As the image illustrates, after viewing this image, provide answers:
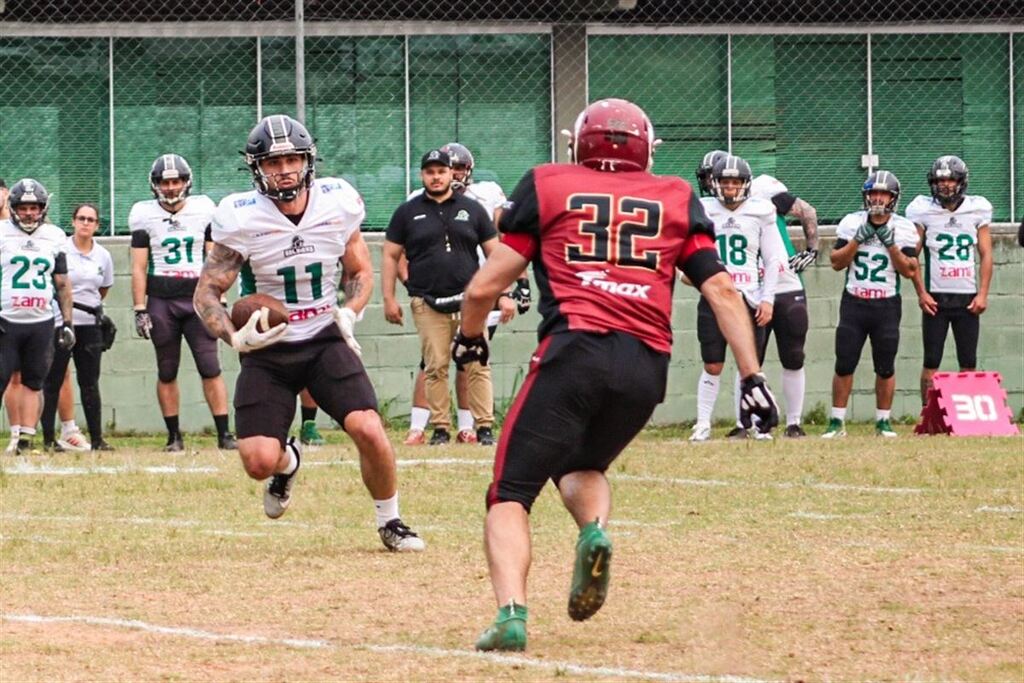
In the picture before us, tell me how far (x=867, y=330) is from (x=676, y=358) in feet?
8.21

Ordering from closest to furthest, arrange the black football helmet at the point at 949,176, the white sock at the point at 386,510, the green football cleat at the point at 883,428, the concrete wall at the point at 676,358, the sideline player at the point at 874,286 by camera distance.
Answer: the white sock at the point at 386,510 → the sideline player at the point at 874,286 → the green football cleat at the point at 883,428 → the black football helmet at the point at 949,176 → the concrete wall at the point at 676,358

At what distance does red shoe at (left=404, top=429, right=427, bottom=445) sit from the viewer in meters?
15.0

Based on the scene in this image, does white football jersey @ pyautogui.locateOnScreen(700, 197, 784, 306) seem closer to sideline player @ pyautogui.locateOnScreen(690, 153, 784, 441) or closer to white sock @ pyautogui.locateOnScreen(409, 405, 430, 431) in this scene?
sideline player @ pyautogui.locateOnScreen(690, 153, 784, 441)

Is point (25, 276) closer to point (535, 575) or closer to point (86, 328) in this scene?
point (86, 328)

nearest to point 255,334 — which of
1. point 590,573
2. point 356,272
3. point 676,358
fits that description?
point 356,272

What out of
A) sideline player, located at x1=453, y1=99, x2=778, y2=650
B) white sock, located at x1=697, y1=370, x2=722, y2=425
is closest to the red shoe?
white sock, located at x1=697, y1=370, x2=722, y2=425

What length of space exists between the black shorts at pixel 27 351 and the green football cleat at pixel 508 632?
885cm

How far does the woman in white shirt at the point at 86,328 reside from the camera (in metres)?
15.4

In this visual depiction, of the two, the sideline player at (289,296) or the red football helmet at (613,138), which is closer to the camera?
the red football helmet at (613,138)

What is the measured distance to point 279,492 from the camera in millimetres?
9648

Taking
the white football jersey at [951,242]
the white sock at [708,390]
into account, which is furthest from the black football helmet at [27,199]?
the white football jersey at [951,242]

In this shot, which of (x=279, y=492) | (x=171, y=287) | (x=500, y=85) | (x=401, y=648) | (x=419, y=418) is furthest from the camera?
(x=500, y=85)

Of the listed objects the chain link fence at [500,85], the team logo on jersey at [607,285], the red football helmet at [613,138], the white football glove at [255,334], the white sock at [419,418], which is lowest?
the white sock at [419,418]

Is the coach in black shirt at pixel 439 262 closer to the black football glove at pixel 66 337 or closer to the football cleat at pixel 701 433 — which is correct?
the football cleat at pixel 701 433
